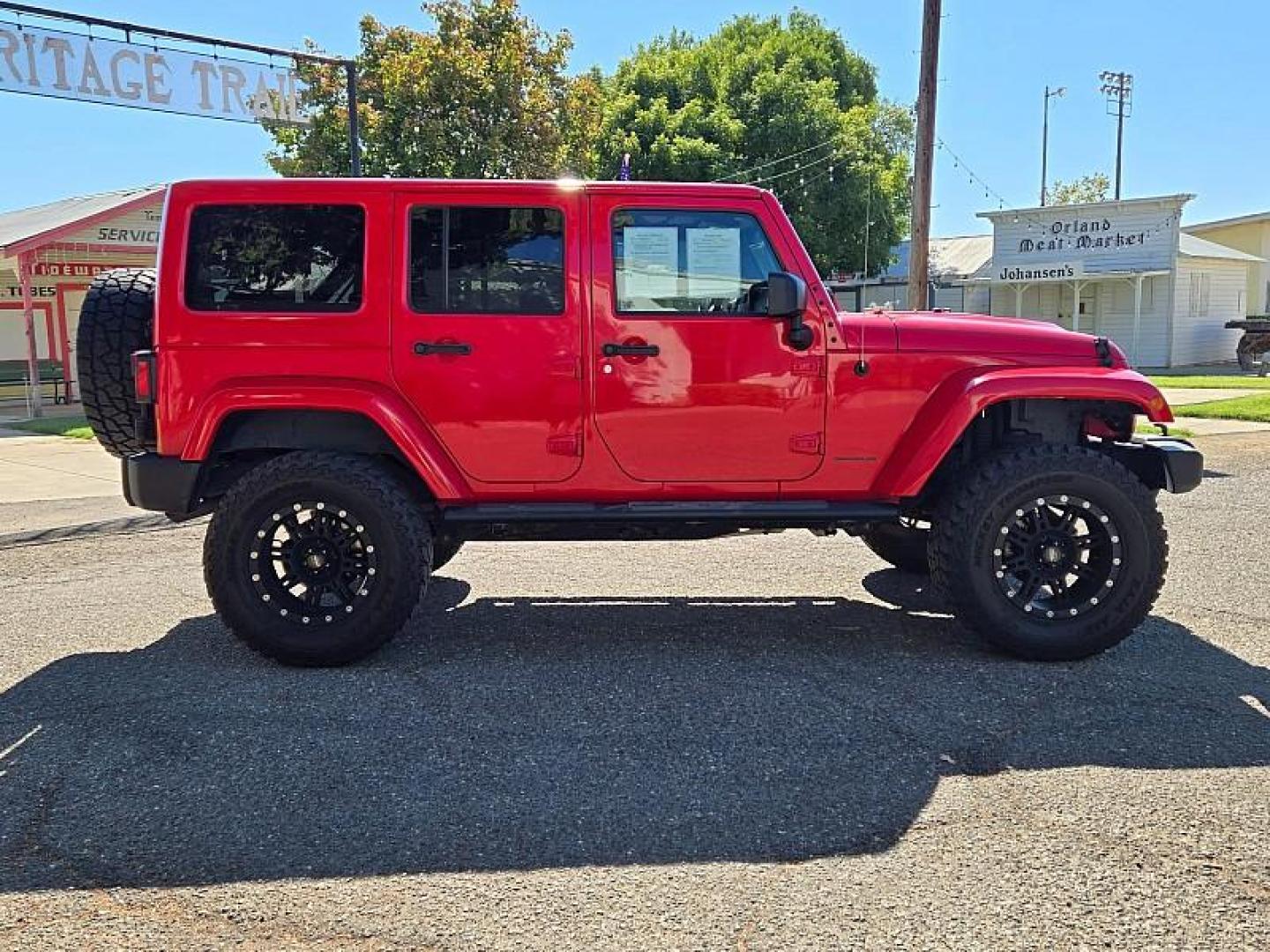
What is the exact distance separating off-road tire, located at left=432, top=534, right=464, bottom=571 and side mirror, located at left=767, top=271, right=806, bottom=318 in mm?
1895

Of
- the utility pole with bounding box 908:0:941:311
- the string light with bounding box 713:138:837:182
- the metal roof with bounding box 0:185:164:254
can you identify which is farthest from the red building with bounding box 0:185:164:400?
the string light with bounding box 713:138:837:182

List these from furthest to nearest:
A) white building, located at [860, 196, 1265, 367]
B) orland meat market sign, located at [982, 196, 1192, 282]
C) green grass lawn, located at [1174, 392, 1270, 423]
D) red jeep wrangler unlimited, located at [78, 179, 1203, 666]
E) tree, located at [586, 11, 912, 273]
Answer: tree, located at [586, 11, 912, 273]
white building, located at [860, 196, 1265, 367]
orland meat market sign, located at [982, 196, 1192, 282]
green grass lawn, located at [1174, 392, 1270, 423]
red jeep wrangler unlimited, located at [78, 179, 1203, 666]

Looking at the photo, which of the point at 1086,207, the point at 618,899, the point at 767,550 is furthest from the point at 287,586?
the point at 1086,207

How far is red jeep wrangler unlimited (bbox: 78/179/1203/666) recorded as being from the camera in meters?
4.72

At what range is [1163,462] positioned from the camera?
5008 millimetres

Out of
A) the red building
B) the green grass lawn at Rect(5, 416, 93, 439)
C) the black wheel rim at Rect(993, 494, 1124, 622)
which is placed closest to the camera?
the black wheel rim at Rect(993, 494, 1124, 622)

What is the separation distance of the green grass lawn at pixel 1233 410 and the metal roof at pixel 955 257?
15.7m

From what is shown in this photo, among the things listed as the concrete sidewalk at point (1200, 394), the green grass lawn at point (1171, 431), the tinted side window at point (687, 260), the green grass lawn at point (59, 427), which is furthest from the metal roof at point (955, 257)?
the tinted side window at point (687, 260)

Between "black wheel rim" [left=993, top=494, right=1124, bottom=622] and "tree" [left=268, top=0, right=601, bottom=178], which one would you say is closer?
"black wheel rim" [left=993, top=494, right=1124, bottom=622]

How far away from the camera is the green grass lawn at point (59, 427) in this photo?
1509 cm

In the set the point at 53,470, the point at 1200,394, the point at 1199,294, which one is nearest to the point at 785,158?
the point at 1199,294

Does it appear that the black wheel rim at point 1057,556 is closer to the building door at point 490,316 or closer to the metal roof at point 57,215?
the building door at point 490,316

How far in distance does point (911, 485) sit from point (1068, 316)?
28.2m

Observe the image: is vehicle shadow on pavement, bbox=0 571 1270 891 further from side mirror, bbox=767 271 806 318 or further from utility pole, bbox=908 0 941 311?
utility pole, bbox=908 0 941 311
